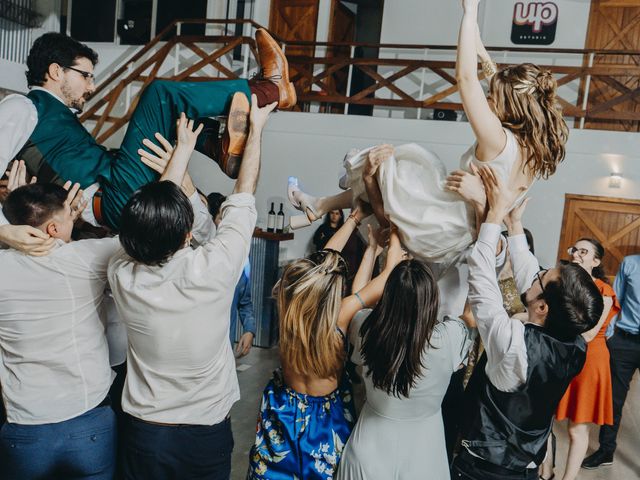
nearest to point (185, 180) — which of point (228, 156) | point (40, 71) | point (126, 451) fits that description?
point (228, 156)

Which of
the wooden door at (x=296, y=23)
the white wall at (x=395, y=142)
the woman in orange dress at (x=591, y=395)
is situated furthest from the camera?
the wooden door at (x=296, y=23)

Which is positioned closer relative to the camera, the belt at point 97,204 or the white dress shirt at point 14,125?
the white dress shirt at point 14,125

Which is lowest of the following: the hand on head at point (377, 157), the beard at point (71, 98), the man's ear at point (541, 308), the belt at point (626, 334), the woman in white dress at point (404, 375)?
the belt at point (626, 334)

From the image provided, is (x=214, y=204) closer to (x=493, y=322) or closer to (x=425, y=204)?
(x=425, y=204)

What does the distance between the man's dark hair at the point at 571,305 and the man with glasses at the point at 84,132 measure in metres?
1.15

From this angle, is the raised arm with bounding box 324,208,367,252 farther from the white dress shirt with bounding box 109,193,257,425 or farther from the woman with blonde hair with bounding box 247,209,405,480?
the white dress shirt with bounding box 109,193,257,425

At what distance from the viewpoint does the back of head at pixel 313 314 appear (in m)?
1.84

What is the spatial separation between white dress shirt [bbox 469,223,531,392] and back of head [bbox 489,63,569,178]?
28 centimetres

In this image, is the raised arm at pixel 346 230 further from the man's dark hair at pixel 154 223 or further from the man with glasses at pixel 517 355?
the man's dark hair at pixel 154 223

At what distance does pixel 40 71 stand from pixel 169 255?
101 cm

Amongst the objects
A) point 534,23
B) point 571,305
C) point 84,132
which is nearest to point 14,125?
point 84,132

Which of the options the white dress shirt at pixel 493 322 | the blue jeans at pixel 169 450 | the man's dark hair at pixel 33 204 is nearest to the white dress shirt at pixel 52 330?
the man's dark hair at pixel 33 204

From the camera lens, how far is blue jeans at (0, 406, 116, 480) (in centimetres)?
171

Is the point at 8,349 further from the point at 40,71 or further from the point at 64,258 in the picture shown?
the point at 40,71
